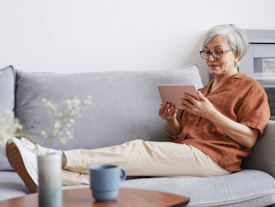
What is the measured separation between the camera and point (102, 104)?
5.56 ft

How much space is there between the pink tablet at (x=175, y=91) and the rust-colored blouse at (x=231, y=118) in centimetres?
18

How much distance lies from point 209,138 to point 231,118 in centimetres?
16

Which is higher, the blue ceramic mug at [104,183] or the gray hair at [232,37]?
the gray hair at [232,37]

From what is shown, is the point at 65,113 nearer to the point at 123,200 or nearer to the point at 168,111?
the point at 123,200

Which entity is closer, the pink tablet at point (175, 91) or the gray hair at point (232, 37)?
the pink tablet at point (175, 91)

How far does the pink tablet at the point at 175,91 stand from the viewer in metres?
1.36

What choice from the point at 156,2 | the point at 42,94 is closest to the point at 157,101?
the point at 42,94

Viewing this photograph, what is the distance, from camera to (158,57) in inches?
85.8

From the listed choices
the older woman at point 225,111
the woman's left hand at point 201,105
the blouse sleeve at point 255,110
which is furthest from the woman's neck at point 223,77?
the woman's left hand at point 201,105

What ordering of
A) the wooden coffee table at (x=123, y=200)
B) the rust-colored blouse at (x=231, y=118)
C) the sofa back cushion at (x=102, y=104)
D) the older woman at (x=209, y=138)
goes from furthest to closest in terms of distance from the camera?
the sofa back cushion at (x=102, y=104) → the rust-colored blouse at (x=231, y=118) → the older woman at (x=209, y=138) → the wooden coffee table at (x=123, y=200)

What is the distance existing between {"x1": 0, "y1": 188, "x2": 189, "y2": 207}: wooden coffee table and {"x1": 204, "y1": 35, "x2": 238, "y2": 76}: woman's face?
0.96 m

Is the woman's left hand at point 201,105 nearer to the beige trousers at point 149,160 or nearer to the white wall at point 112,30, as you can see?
the beige trousers at point 149,160

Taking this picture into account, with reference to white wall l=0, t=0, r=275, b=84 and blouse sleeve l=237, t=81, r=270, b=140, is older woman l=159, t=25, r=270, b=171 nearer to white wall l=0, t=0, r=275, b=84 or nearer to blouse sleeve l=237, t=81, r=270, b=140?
blouse sleeve l=237, t=81, r=270, b=140

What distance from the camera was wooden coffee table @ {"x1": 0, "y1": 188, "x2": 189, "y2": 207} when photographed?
2.54ft
